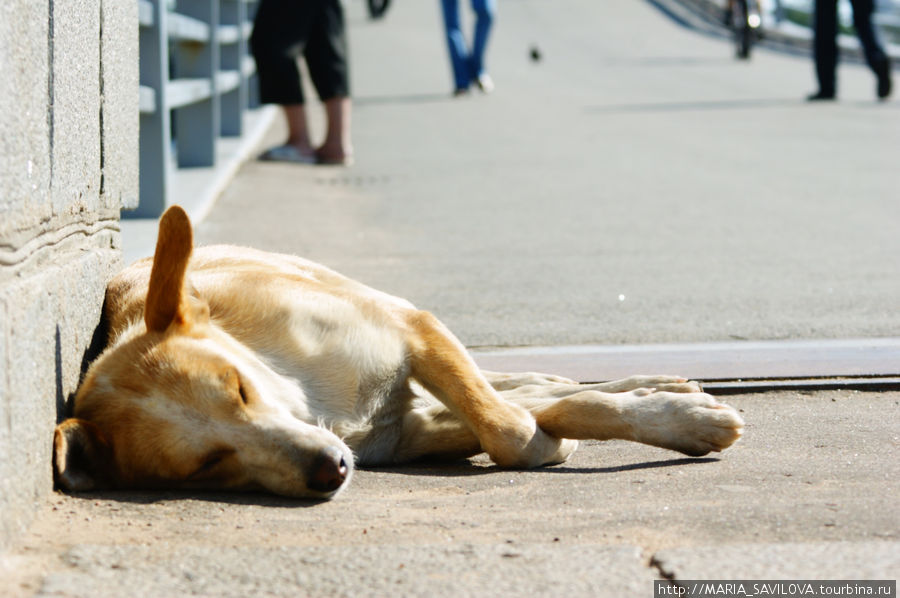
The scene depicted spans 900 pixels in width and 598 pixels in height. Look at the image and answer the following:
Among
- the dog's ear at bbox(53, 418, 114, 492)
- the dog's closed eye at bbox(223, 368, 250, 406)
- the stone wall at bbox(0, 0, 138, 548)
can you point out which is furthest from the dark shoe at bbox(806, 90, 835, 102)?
the dog's ear at bbox(53, 418, 114, 492)

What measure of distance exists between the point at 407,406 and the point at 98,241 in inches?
43.5

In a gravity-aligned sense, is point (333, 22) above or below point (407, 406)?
above

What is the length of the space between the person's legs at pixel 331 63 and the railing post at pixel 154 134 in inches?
115

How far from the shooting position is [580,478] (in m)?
3.27

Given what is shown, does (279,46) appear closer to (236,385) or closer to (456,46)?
(236,385)

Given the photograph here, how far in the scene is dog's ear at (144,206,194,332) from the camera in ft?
10.4

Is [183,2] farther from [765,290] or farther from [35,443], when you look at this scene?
[35,443]

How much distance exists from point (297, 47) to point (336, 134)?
34.2 inches

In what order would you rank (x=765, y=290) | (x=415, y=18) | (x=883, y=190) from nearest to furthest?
(x=765, y=290), (x=883, y=190), (x=415, y=18)

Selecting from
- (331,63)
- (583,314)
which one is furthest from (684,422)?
(331,63)

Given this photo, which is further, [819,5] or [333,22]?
[819,5]

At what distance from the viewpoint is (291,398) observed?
3.38 metres

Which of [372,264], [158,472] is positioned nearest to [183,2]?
[372,264]

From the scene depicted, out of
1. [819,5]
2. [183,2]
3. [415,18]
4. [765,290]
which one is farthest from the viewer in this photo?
[415,18]
